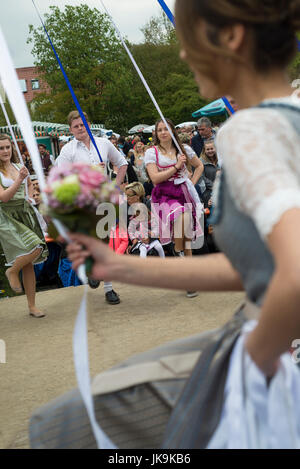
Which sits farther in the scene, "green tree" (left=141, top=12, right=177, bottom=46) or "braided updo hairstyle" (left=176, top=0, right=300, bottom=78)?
"green tree" (left=141, top=12, right=177, bottom=46)

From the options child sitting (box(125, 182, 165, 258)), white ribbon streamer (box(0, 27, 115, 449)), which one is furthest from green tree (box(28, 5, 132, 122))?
white ribbon streamer (box(0, 27, 115, 449))

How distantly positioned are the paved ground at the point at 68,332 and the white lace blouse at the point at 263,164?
258 centimetres

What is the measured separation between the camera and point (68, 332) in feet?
16.4

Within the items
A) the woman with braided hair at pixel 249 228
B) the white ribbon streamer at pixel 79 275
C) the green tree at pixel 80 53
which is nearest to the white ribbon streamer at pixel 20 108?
the white ribbon streamer at pixel 79 275

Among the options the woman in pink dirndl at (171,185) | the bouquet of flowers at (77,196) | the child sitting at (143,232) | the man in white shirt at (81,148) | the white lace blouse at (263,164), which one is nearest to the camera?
the white lace blouse at (263,164)

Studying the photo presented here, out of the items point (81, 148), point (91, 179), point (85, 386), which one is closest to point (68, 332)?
point (81, 148)

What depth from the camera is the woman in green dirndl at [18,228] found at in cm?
551

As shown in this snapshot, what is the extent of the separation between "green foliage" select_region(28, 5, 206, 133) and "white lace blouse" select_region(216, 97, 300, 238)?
30883 mm

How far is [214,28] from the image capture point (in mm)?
1088

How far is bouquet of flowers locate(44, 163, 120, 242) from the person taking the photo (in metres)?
1.25

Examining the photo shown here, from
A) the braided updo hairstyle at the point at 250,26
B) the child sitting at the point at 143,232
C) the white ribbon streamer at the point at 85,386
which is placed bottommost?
the child sitting at the point at 143,232

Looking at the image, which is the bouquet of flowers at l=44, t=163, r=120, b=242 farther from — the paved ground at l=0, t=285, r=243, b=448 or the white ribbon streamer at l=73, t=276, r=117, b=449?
the paved ground at l=0, t=285, r=243, b=448

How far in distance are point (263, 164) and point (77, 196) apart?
1.44 feet

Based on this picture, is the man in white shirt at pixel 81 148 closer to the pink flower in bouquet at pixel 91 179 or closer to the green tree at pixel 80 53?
the pink flower in bouquet at pixel 91 179
